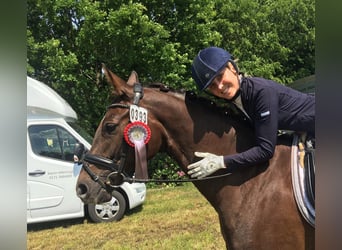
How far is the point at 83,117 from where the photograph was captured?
693 cm

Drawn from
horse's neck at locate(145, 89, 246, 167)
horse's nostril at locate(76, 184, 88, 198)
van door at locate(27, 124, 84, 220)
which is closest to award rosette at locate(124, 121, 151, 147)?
horse's neck at locate(145, 89, 246, 167)

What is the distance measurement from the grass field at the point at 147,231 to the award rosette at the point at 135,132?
10.8 ft

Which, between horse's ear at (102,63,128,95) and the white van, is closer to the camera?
horse's ear at (102,63,128,95)

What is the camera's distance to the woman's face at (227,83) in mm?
2135

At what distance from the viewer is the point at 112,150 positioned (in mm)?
2230

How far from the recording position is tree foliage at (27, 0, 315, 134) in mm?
6221

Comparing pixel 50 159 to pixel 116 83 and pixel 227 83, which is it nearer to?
pixel 116 83

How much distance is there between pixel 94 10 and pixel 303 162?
17.9 feet

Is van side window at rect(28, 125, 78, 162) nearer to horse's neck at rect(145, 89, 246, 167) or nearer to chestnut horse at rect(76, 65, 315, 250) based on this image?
chestnut horse at rect(76, 65, 315, 250)

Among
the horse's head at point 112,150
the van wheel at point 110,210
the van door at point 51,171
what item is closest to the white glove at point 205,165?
the horse's head at point 112,150

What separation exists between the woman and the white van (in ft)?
13.6

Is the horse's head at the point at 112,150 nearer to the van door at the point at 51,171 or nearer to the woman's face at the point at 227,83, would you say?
the woman's face at the point at 227,83

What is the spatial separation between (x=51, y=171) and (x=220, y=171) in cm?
450
